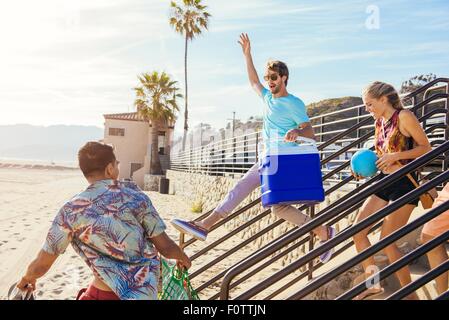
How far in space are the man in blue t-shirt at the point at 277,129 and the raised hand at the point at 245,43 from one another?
64cm

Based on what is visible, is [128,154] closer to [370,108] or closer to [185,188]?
[185,188]

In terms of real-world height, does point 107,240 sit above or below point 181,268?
above

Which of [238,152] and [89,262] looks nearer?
[89,262]

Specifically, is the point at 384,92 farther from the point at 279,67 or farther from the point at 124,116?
the point at 124,116

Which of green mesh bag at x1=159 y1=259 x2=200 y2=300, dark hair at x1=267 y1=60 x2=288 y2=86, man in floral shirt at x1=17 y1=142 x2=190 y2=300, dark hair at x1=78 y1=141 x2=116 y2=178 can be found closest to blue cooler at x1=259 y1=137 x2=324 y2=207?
dark hair at x1=267 y1=60 x2=288 y2=86

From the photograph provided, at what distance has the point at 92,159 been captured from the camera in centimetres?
256

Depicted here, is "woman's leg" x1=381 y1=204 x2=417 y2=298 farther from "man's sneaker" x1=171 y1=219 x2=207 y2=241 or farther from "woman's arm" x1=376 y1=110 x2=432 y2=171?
"man's sneaker" x1=171 y1=219 x2=207 y2=241

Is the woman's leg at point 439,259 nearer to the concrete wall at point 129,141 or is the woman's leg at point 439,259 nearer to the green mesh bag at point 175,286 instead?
the green mesh bag at point 175,286

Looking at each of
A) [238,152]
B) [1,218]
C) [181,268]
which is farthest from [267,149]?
[1,218]

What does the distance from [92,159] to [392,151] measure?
204 centimetres

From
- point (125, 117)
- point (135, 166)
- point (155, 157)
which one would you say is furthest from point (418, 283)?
point (125, 117)

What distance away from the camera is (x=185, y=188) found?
23.4 meters

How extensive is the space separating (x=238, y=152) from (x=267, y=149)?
30.8ft
